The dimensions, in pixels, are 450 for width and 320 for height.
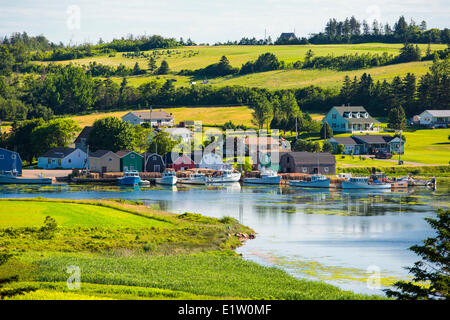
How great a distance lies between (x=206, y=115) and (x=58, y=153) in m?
46.4

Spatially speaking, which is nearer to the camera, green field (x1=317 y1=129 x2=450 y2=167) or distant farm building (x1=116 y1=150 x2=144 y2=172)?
distant farm building (x1=116 y1=150 x2=144 y2=172)

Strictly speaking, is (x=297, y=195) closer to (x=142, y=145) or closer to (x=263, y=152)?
(x=263, y=152)

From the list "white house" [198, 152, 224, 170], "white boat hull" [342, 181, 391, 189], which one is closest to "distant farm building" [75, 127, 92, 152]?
"white house" [198, 152, 224, 170]

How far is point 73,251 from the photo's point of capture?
3675 cm

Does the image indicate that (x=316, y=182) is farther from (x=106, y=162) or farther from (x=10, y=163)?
(x=10, y=163)

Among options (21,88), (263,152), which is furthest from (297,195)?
(21,88)

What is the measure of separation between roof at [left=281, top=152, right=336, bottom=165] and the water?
32.9 feet

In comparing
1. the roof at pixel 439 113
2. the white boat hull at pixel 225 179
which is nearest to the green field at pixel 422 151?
the roof at pixel 439 113

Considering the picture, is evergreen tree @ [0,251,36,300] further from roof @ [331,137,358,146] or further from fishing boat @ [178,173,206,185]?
roof @ [331,137,358,146]

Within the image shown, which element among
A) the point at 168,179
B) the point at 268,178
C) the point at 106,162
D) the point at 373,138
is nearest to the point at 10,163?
the point at 106,162

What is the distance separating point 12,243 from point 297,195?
1708 inches

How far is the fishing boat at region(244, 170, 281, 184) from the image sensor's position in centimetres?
8775

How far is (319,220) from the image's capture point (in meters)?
54.8

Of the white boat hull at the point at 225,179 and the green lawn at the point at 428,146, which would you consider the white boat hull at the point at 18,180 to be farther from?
the green lawn at the point at 428,146
